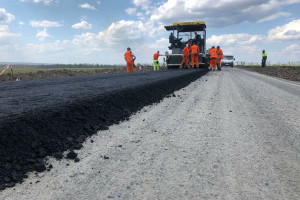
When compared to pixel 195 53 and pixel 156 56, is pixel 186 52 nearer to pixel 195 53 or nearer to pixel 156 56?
pixel 195 53

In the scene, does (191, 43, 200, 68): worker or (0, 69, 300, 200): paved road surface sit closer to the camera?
(0, 69, 300, 200): paved road surface

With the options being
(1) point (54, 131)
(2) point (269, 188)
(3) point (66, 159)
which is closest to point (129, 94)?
(1) point (54, 131)

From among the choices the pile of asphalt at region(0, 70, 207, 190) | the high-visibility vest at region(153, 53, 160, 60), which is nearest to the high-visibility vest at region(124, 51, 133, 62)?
the high-visibility vest at region(153, 53, 160, 60)

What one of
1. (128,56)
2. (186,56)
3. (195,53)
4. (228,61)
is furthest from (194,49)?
(228,61)

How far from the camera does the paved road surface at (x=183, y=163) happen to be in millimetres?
2492

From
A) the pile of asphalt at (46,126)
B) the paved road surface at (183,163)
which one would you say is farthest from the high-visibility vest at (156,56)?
the paved road surface at (183,163)

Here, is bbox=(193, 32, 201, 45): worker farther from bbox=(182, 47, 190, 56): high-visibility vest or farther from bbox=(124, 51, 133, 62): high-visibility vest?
bbox=(124, 51, 133, 62): high-visibility vest

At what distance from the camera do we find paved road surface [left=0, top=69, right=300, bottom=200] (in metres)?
2.49

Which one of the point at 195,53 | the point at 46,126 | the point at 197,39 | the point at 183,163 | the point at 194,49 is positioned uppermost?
the point at 197,39

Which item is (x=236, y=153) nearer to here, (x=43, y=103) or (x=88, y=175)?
(x=88, y=175)

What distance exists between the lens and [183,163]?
313 cm

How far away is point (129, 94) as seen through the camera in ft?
22.9

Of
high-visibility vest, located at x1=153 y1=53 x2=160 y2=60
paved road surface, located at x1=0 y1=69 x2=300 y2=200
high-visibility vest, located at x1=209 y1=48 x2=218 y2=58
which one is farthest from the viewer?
high-visibility vest, located at x1=153 y1=53 x2=160 y2=60

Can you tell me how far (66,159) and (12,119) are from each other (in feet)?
2.91
